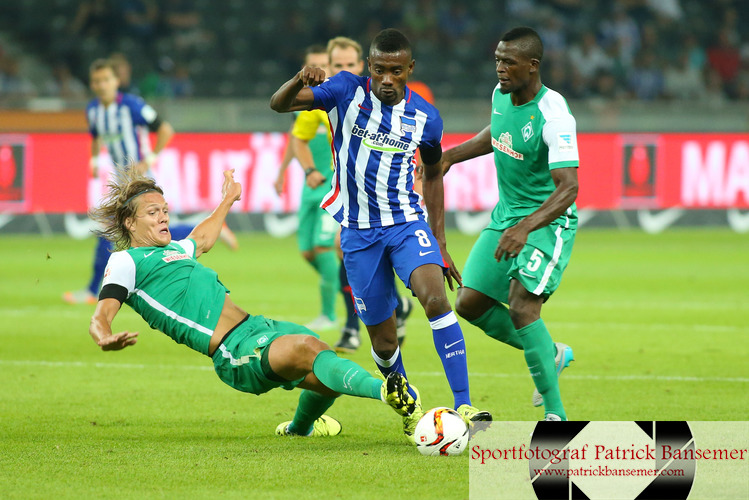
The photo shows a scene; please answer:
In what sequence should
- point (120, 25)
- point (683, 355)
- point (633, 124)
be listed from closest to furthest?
1. point (683, 355)
2. point (633, 124)
3. point (120, 25)

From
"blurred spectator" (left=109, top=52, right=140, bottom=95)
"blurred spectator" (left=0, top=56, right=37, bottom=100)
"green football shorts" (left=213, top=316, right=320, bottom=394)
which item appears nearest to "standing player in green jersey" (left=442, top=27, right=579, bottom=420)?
"green football shorts" (left=213, top=316, right=320, bottom=394)

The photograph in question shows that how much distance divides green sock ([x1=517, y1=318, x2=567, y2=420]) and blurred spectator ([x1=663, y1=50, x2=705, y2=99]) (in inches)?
724

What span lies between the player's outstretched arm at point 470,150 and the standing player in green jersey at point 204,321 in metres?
1.44

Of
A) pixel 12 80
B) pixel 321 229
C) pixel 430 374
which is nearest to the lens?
pixel 430 374

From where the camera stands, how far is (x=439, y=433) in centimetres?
484

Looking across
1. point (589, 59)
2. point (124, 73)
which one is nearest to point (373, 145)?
point (124, 73)

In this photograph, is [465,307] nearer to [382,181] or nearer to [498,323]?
[498,323]

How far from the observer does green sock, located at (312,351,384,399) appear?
4.88m

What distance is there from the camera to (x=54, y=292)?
12.0 m

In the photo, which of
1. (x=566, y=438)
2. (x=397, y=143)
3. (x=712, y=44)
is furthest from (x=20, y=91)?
(x=566, y=438)

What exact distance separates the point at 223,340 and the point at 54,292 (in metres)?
7.51

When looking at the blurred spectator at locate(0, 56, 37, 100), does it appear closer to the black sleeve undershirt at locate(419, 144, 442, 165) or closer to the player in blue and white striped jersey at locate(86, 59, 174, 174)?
the player in blue and white striped jersey at locate(86, 59, 174, 174)

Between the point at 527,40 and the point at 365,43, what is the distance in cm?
1776

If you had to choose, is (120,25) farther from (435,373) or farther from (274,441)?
(274,441)
